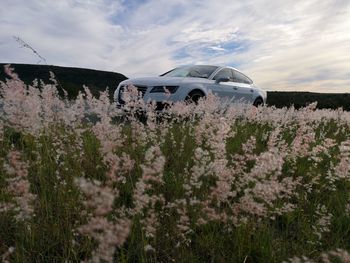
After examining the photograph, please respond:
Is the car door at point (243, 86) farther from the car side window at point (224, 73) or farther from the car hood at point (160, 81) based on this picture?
the car hood at point (160, 81)

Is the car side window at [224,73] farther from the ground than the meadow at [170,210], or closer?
farther from the ground

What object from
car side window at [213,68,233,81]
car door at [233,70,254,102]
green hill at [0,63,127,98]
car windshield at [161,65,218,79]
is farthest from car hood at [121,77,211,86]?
green hill at [0,63,127,98]

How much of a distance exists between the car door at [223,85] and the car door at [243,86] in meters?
0.30

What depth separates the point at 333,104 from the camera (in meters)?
34.0

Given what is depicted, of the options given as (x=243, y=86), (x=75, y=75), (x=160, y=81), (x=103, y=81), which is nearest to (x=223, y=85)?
(x=243, y=86)

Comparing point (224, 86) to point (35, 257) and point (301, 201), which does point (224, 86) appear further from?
point (35, 257)

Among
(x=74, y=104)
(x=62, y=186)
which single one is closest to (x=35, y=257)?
(x=62, y=186)

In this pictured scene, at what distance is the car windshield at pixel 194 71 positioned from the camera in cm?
1196

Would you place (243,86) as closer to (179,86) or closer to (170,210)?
(179,86)

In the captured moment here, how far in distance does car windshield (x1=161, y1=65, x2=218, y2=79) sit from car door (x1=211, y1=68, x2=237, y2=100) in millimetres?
280

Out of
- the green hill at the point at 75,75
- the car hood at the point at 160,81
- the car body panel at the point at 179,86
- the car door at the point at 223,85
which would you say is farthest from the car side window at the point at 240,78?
the green hill at the point at 75,75

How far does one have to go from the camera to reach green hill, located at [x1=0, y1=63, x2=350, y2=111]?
116ft

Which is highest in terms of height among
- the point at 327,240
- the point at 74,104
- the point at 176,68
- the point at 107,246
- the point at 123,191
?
the point at 176,68

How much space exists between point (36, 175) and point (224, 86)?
357 inches
